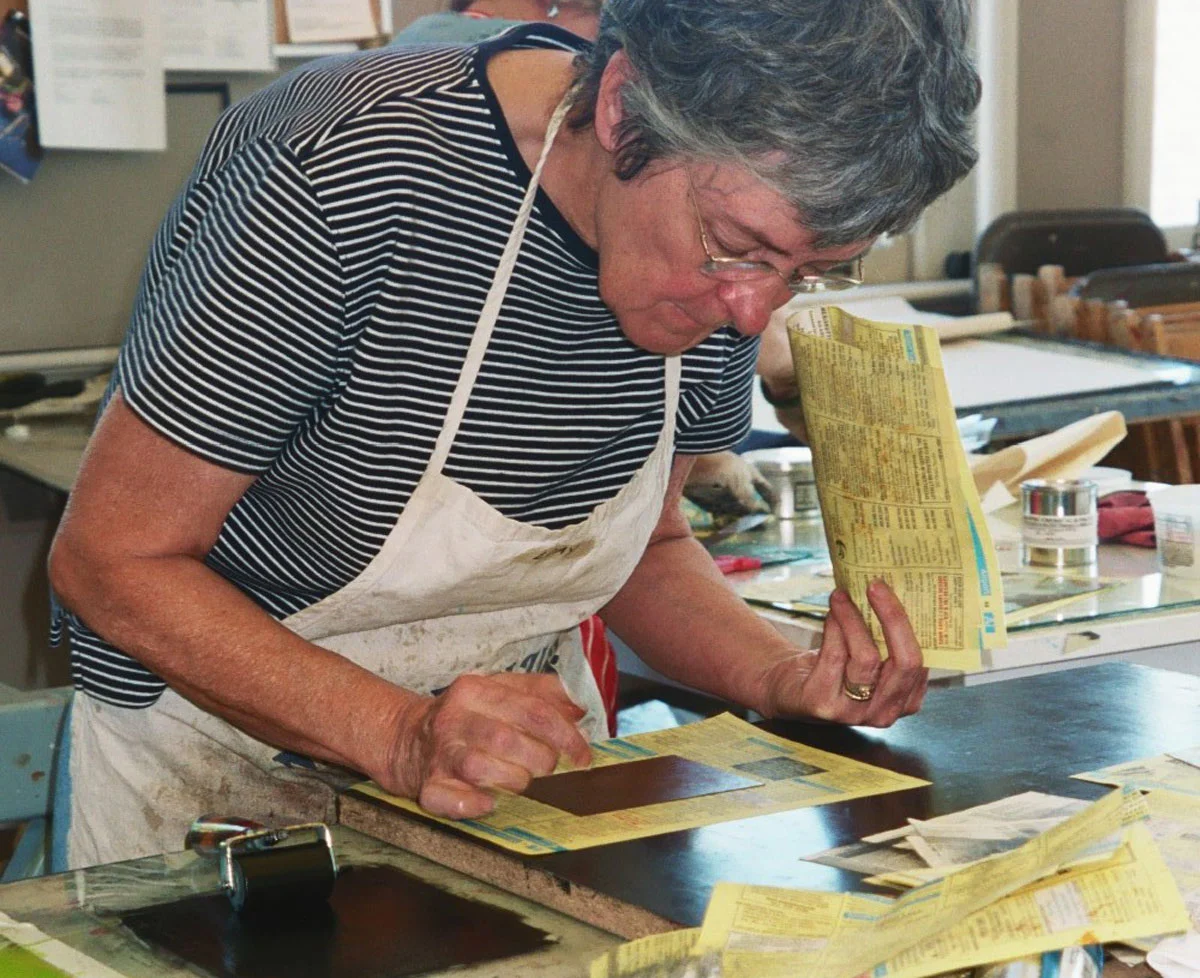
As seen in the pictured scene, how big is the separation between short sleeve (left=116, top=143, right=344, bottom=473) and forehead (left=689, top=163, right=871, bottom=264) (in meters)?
0.28

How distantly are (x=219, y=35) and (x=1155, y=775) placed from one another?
2.93 meters

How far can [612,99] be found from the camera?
1.24 meters

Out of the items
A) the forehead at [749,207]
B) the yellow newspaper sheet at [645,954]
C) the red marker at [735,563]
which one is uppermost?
the forehead at [749,207]

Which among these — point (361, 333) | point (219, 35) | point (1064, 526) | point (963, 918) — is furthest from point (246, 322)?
point (219, 35)

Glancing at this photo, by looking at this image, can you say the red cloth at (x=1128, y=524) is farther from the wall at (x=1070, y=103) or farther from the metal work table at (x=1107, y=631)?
the wall at (x=1070, y=103)

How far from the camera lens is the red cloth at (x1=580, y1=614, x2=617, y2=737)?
2355mm

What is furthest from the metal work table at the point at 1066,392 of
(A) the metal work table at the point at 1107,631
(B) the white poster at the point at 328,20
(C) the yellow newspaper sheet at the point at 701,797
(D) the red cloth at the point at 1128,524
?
(C) the yellow newspaper sheet at the point at 701,797

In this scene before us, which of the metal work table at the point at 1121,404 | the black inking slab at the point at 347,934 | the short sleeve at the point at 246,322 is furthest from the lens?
the metal work table at the point at 1121,404

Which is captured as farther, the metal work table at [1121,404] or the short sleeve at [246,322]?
the metal work table at [1121,404]

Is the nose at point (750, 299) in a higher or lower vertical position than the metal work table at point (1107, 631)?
higher

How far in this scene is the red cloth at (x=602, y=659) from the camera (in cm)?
236

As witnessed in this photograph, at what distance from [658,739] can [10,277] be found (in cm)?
252

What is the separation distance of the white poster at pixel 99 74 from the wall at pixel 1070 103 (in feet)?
7.97

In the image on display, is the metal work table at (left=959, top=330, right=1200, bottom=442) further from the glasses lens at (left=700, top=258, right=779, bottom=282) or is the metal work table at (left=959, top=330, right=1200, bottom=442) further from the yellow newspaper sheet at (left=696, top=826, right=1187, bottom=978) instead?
the yellow newspaper sheet at (left=696, top=826, right=1187, bottom=978)
